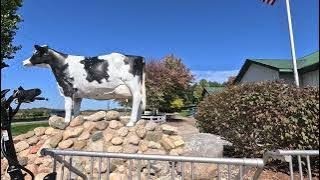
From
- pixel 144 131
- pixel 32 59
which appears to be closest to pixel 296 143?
pixel 144 131

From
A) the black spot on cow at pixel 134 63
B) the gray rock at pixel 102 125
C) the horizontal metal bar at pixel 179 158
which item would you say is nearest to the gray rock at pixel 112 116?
the gray rock at pixel 102 125

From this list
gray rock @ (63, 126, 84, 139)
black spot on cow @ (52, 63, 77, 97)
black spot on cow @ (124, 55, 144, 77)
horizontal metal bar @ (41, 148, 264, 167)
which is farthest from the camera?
black spot on cow @ (52, 63, 77, 97)

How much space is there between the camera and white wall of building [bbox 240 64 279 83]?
2708 cm

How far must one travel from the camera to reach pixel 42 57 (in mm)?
8930

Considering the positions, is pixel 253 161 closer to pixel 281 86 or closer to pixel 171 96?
pixel 281 86

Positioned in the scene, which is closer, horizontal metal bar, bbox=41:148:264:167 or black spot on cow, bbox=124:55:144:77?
horizontal metal bar, bbox=41:148:264:167

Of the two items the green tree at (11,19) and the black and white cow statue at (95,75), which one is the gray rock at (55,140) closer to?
the black and white cow statue at (95,75)

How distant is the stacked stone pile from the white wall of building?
1900 centimetres

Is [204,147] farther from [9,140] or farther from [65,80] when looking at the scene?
[9,140]

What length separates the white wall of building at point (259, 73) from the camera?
27075 mm

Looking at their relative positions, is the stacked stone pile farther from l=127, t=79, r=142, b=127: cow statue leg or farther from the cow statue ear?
the cow statue ear

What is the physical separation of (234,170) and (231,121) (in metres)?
2.62

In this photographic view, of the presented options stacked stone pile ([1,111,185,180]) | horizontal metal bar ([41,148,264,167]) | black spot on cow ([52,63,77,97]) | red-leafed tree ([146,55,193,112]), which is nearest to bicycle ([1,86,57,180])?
horizontal metal bar ([41,148,264,167])

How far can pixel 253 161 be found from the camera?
3439 mm
